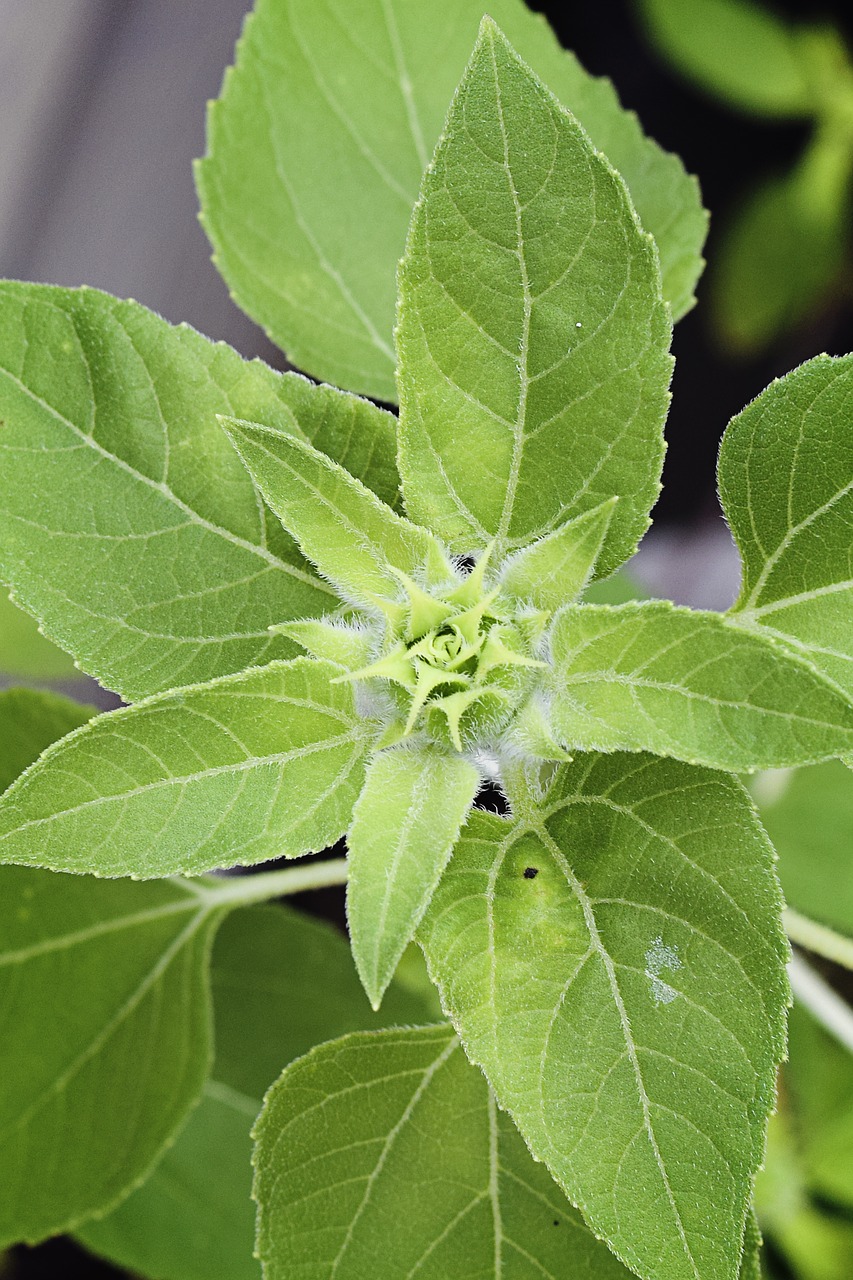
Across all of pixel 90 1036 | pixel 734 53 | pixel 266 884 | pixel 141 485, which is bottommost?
pixel 90 1036

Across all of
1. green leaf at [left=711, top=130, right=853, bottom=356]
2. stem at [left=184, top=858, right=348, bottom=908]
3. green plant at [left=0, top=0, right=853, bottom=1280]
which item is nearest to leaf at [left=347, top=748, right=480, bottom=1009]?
green plant at [left=0, top=0, right=853, bottom=1280]

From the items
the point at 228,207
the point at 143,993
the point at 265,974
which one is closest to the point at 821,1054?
the point at 265,974

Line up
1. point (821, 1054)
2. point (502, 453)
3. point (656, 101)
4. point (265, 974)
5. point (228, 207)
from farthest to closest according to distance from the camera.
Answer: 1. point (656, 101)
2. point (821, 1054)
3. point (265, 974)
4. point (228, 207)
5. point (502, 453)

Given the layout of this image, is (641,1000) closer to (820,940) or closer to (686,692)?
(686,692)

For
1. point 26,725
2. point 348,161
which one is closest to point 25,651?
point 26,725

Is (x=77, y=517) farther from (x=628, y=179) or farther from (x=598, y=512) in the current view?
(x=628, y=179)
